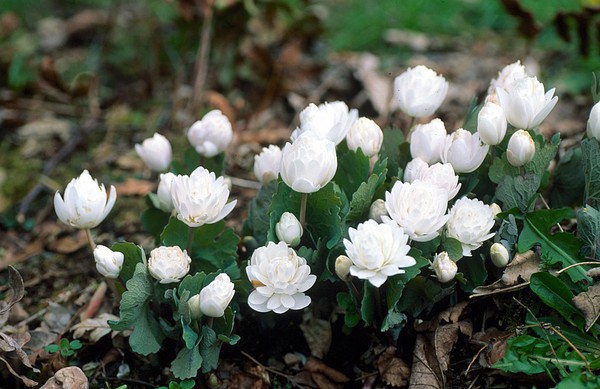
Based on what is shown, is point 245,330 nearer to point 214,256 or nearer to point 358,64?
point 214,256

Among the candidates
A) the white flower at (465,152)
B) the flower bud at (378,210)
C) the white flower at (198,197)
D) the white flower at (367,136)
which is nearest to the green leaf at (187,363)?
the white flower at (198,197)

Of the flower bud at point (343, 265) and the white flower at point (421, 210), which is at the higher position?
the white flower at point (421, 210)

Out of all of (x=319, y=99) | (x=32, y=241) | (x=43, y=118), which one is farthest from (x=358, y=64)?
(x=32, y=241)

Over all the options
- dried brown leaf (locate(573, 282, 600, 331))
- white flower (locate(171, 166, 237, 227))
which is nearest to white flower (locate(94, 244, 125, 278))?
white flower (locate(171, 166, 237, 227))

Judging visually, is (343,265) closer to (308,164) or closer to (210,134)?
(308,164)

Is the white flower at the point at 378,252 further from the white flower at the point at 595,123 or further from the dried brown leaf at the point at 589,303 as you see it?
the white flower at the point at 595,123

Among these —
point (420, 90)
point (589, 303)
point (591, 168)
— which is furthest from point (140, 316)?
point (591, 168)
